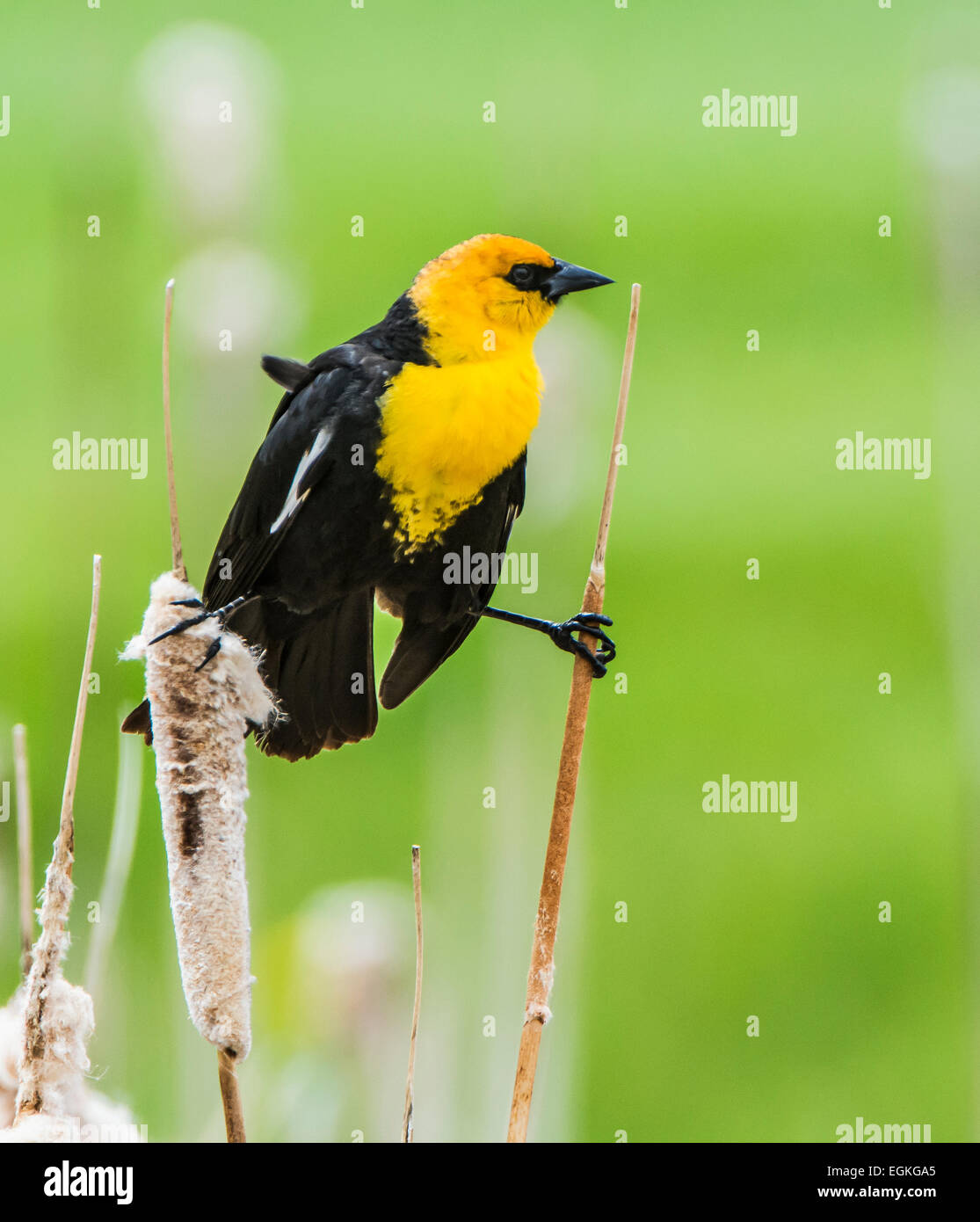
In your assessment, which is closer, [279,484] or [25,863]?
[25,863]

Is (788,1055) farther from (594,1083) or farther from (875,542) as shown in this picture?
(875,542)

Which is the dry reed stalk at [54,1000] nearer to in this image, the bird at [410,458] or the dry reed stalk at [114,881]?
the dry reed stalk at [114,881]

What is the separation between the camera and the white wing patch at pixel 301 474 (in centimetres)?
127

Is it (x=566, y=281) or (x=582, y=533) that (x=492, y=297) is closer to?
(x=566, y=281)

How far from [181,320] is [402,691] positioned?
864mm

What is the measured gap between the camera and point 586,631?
1139 millimetres

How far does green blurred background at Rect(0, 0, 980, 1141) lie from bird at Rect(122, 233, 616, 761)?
28 cm

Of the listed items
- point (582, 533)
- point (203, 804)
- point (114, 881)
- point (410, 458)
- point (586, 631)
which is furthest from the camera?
point (582, 533)

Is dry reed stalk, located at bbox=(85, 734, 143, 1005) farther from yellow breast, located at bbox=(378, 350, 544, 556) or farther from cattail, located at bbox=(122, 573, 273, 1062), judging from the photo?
yellow breast, located at bbox=(378, 350, 544, 556)

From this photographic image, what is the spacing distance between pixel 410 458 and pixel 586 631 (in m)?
0.30

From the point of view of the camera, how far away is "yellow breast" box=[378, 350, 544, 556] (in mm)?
1237

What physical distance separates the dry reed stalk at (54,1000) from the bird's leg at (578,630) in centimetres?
44

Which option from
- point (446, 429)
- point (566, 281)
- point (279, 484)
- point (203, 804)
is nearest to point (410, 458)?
point (446, 429)
